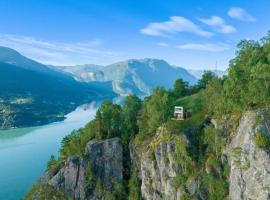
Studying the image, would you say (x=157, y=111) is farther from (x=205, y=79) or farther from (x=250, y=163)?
(x=205, y=79)

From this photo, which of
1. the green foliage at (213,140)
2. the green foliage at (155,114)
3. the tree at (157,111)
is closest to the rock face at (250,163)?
the green foliage at (213,140)

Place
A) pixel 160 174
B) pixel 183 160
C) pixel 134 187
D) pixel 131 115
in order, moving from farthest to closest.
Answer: pixel 131 115 → pixel 134 187 → pixel 160 174 → pixel 183 160

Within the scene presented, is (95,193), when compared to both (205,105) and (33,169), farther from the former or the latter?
(33,169)

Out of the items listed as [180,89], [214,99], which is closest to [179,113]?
[214,99]

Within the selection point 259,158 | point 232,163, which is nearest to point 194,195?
point 232,163

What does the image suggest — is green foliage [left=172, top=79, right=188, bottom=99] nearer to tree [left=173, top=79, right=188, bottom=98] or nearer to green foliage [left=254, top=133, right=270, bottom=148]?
tree [left=173, top=79, right=188, bottom=98]

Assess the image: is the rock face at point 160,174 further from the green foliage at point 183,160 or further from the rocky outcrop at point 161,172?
the green foliage at point 183,160

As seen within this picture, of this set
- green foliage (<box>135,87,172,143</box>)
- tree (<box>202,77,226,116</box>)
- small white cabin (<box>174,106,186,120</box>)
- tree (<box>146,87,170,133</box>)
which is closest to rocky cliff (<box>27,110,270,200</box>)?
green foliage (<box>135,87,172,143</box>)

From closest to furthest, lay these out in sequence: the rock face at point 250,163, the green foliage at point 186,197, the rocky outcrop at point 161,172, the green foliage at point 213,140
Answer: the rock face at point 250,163
the green foliage at point 186,197
the green foliage at point 213,140
the rocky outcrop at point 161,172
